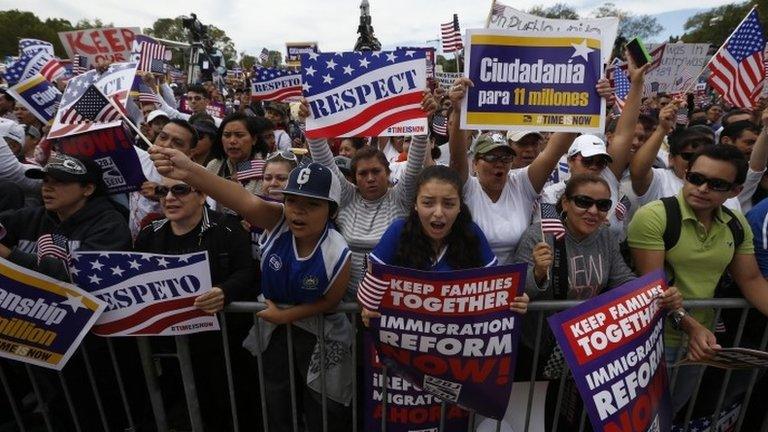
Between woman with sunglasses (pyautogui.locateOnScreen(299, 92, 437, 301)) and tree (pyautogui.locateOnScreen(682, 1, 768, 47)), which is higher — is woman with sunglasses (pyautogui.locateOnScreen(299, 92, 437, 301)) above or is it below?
below

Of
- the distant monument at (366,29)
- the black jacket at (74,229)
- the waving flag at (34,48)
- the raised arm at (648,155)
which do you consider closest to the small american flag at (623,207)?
the raised arm at (648,155)

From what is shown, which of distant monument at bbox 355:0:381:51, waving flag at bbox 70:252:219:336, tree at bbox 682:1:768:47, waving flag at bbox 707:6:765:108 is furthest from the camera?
→ tree at bbox 682:1:768:47

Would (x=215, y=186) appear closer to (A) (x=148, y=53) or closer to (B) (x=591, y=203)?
(B) (x=591, y=203)

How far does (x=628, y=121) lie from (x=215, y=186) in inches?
119

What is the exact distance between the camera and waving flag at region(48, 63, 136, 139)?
3.25 meters

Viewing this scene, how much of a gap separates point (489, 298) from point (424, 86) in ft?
6.08

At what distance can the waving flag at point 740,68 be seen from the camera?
5.40 m

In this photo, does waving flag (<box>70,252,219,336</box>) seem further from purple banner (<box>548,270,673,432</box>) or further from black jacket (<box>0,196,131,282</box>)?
purple banner (<box>548,270,673,432</box>)

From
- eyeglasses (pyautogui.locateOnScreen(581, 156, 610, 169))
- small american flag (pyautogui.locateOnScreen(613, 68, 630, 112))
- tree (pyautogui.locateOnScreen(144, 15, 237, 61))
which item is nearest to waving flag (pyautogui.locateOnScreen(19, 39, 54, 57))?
eyeglasses (pyautogui.locateOnScreen(581, 156, 610, 169))

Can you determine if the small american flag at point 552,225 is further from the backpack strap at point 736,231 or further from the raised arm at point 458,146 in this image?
the backpack strap at point 736,231

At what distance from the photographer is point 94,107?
10.8 ft

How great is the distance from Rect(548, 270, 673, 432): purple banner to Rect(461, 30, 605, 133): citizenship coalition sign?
1.31 meters

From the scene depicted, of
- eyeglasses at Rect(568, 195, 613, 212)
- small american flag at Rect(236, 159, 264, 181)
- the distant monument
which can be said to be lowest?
eyeglasses at Rect(568, 195, 613, 212)

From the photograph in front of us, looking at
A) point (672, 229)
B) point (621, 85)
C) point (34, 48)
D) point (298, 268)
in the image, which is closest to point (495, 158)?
point (672, 229)
